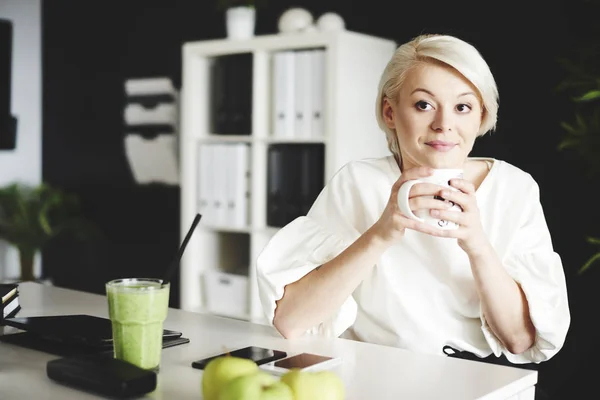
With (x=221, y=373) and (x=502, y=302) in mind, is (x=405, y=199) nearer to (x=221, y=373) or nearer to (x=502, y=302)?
(x=502, y=302)

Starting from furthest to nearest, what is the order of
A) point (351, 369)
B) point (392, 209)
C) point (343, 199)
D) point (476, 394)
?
point (343, 199)
point (392, 209)
point (351, 369)
point (476, 394)

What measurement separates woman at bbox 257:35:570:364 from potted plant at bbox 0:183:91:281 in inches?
116

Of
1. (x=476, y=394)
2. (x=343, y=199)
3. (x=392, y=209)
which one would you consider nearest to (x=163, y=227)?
(x=343, y=199)

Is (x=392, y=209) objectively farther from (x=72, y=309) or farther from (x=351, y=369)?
(x=72, y=309)

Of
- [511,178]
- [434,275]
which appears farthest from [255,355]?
[511,178]

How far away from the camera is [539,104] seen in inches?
109

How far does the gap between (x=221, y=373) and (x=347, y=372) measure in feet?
0.97

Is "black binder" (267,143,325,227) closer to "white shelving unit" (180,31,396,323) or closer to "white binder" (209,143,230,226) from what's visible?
"white shelving unit" (180,31,396,323)

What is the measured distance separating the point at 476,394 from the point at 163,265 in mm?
3317

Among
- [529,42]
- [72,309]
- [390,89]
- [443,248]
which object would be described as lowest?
[72,309]

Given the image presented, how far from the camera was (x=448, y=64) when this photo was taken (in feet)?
4.96

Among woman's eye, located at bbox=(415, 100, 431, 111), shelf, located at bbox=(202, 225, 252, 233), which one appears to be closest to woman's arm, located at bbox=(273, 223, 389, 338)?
woman's eye, located at bbox=(415, 100, 431, 111)

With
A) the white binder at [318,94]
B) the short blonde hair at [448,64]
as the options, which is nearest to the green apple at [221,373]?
the short blonde hair at [448,64]

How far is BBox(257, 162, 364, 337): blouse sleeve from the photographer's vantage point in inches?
62.2
